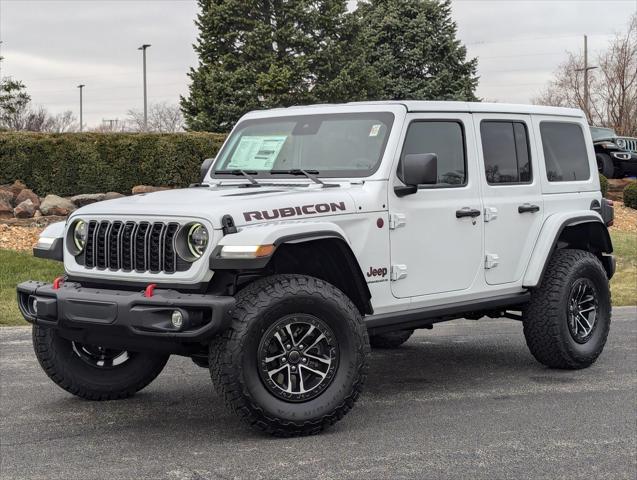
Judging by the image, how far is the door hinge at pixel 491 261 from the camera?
684cm

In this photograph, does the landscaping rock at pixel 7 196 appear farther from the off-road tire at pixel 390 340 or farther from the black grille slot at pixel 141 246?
the black grille slot at pixel 141 246

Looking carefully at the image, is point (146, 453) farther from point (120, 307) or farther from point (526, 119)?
point (526, 119)

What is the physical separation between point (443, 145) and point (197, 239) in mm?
2184

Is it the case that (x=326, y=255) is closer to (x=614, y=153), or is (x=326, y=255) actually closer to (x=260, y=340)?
(x=260, y=340)

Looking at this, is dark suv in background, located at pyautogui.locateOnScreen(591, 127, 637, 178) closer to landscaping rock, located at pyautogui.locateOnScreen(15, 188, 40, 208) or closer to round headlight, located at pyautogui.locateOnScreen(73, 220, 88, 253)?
landscaping rock, located at pyautogui.locateOnScreen(15, 188, 40, 208)

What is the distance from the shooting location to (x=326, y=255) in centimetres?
588

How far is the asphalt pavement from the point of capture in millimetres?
4898

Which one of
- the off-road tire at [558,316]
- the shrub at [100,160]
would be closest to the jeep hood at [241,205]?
the off-road tire at [558,316]

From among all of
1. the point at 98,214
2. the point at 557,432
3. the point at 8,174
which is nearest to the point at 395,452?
the point at 557,432

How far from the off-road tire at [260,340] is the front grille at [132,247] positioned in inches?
18.7

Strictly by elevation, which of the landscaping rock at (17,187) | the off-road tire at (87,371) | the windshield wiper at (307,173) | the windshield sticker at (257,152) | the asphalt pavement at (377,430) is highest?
the windshield sticker at (257,152)

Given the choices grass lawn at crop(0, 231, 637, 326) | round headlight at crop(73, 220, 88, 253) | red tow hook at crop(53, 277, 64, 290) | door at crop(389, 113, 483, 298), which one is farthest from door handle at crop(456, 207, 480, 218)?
grass lawn at crop(0, 231, 637, 326)

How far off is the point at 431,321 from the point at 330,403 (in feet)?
4.27

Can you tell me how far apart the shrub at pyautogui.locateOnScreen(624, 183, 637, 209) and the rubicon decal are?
21.1 m
